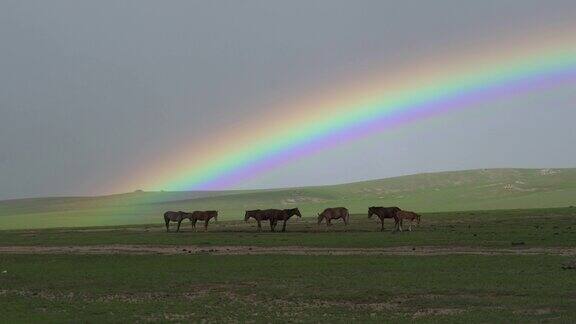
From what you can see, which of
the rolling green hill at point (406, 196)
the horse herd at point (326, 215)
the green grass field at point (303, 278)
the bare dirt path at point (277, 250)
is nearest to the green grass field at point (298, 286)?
the green grass field at point (303, 278)

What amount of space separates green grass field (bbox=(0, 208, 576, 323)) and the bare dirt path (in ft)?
1.91

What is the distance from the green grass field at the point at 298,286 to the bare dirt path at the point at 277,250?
1.91 feet

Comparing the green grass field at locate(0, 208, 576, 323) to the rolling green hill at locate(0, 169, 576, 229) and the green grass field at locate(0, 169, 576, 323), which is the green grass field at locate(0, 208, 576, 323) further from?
the rolling green hill at locate(0, 169, 576, 229)

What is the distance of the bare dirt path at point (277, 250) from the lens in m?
30.6

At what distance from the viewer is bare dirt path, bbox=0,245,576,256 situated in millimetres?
30625

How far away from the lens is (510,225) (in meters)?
49.0

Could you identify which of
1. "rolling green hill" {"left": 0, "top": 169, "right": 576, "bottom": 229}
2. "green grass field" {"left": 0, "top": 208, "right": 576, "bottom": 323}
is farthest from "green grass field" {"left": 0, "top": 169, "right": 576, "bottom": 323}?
"rolling green hill" {"left": 0, "top": 169, "right": 576, "bottom": 229}

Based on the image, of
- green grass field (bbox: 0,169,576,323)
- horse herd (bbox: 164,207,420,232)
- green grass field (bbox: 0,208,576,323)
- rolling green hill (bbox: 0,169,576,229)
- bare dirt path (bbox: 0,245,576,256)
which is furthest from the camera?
rolling green hill (bbox: 0,169,576,229)

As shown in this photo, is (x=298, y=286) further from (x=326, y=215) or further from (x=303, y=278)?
(x=326, y=215)

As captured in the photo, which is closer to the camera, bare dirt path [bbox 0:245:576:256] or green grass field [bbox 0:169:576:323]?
green grass field [bbox 0:169:576:323]

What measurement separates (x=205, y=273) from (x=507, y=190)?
126 meters

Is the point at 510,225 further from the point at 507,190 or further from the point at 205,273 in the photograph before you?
the point at 507,190

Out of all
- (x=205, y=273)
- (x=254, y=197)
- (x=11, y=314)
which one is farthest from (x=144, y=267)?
(x=254, y=197)

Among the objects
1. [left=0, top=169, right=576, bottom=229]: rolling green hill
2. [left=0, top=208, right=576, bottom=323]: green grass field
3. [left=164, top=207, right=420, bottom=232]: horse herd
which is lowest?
[left=0, top=208, right=576, bottom=323]: green grass field
